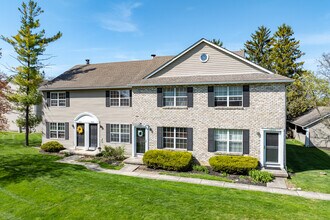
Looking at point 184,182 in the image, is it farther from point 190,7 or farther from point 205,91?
point 190,7

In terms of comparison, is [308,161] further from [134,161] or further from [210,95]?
[134,161]

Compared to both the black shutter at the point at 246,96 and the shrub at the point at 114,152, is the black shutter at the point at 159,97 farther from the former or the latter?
the black shutter at the point at 246,96

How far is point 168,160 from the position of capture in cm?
1323

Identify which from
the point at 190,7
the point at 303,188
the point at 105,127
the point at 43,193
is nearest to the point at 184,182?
the point at 303,188

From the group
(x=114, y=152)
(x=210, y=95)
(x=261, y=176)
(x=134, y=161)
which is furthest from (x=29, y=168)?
(x=261, y=176)

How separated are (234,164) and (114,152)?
30.2 ft

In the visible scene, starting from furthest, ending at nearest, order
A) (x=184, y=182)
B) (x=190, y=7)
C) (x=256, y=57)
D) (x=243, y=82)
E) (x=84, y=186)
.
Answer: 1. (x=256, y=57)
2. (x=190, y=7)
3. (x=243, y=82)
4. (x=184, y=182)
5. (x=84, y=186)

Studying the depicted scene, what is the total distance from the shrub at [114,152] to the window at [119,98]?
365 centimetres


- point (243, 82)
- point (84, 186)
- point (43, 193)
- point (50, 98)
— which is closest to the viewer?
point (43, 193)

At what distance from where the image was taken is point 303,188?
407 inches

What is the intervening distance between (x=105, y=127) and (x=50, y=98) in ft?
22.4

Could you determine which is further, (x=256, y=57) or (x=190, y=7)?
(x=256, y=57)

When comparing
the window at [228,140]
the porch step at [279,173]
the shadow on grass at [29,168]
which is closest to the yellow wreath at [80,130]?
the shadow on grass at [29,168]

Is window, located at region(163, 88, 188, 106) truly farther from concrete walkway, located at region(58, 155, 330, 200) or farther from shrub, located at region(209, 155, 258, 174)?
concrete walkway, located at region(58, 155, 330, 200)
